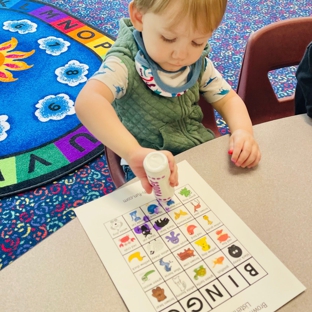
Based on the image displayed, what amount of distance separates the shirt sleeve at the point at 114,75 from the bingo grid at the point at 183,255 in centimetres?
26

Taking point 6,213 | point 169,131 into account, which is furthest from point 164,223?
point 6,213

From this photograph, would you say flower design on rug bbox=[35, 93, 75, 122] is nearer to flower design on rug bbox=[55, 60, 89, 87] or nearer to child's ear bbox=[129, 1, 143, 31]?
flower design on rug bbox=[55, 60, 89, 87]

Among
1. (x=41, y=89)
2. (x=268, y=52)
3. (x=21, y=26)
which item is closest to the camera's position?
(x=268, y=52)

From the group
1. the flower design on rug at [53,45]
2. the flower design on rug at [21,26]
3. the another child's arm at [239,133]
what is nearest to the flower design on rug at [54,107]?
the flower design on rug at [53,45]

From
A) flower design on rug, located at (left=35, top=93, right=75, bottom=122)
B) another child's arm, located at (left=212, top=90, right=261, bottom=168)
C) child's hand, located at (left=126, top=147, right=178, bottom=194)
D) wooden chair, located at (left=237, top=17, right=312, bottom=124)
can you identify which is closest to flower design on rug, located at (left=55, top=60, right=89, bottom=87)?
flower design on rug, located at (left=35, top=93, right=75, bottom=122)

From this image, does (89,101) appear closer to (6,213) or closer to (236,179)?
(236,179)

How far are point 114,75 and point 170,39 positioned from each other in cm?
14

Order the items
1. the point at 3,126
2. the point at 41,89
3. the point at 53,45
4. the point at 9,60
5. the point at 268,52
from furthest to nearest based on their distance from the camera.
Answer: the point at 53,45 < the point at 9,60 < the point at 41,89 < the point at 3,126 < the point at 268,52

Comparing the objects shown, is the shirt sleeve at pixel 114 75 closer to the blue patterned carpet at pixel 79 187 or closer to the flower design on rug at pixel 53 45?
the blue patterned carpet at pixel 79 187

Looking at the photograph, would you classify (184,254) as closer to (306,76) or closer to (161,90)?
(161,90)

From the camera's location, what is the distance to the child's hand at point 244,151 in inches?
22.7

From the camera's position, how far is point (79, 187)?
1300 millimetres

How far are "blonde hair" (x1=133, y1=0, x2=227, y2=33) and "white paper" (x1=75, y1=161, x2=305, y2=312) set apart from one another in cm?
27

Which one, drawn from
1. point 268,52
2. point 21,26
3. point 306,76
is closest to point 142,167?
point 306,76
